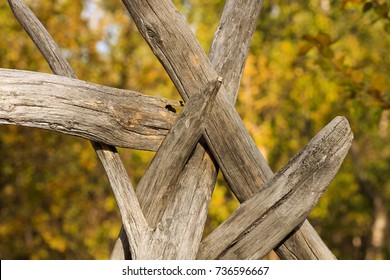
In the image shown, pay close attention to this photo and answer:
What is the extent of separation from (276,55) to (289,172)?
4505 mm

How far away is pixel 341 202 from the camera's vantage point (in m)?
8.40

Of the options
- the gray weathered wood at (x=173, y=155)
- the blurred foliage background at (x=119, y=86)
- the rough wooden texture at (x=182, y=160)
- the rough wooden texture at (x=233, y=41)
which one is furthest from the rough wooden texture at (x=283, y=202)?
the blurred foliage background at (x=119, y=86)

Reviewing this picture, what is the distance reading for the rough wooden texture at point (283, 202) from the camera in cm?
175

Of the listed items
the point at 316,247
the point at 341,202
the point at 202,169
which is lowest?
the point at 316,247

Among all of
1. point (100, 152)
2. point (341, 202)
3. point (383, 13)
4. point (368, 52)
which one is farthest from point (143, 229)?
point (341, 202)

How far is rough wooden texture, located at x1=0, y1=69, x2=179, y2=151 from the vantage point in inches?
61.7

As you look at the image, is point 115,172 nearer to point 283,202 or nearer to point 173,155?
point 173,155

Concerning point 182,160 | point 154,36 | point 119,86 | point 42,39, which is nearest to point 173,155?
point 182,160

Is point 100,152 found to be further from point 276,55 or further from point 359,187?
point 359,187

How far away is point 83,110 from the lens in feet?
5.41

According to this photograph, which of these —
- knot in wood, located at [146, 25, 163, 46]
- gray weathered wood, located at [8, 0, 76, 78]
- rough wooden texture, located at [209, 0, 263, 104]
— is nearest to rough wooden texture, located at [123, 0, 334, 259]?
knot in wood, located at [146, 25, 163, 46]

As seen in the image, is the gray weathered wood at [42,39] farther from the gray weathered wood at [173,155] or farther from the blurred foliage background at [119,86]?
the blurred foliage background at [119,86]

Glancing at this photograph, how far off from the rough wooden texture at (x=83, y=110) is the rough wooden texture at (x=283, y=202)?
36 cm

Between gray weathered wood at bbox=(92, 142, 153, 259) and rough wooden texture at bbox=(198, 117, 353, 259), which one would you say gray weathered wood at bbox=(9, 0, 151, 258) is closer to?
gray weathered wood at bbox=(92, 142, 153, 259)
